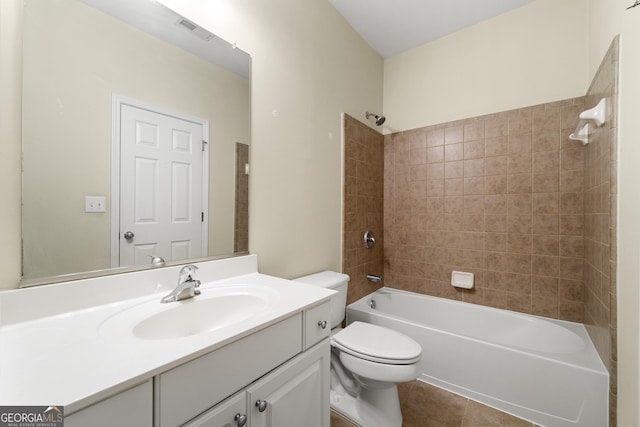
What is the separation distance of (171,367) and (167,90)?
1020 mm

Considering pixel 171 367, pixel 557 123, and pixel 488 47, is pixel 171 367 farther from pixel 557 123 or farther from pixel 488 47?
pixel 488 47

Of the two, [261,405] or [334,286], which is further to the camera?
[334,286]

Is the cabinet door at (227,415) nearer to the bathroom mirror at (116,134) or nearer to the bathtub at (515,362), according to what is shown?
the bathroom mirror at (116,134)

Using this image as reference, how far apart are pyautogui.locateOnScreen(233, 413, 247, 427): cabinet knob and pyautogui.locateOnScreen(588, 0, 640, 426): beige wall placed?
1.34 m

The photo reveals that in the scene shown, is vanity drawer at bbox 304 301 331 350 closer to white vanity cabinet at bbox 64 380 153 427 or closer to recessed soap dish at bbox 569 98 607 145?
white vanity cabinet at bbox 64 380 153 427

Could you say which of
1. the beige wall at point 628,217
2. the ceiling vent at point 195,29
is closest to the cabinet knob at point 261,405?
the beige wall at point 628,217

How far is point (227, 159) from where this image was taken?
1.25 metres

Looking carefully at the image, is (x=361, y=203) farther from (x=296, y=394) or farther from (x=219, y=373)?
(x=219, y=373)

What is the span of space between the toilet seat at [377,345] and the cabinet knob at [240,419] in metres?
0.76

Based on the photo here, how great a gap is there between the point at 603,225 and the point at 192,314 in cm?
192

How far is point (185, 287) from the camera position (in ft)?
3.03

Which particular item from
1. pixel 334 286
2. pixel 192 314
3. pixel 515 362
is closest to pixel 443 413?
pixel 515 362

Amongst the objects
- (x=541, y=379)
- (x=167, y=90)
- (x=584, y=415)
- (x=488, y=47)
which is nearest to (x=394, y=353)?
(x=541, y=379)

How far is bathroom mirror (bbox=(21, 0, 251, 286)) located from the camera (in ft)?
2.52
